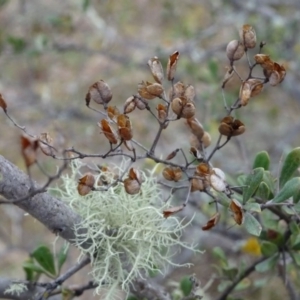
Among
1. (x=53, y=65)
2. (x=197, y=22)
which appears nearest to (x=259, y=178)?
(x=197, y=22)

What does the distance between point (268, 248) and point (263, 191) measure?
14 cm

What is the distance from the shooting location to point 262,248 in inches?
38.6

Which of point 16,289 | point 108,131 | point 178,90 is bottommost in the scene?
point 16,289

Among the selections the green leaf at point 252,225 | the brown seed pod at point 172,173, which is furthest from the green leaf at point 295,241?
the brown seed pod at point 172,173

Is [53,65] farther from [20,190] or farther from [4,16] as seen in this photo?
[20,190]

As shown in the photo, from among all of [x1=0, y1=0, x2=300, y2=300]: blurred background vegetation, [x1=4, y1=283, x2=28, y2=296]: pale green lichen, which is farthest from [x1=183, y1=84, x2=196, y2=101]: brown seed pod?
[x1=0, y1=0, x2=300, y2=300]: blurred background vegetation

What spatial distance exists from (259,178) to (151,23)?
3507 millimetres

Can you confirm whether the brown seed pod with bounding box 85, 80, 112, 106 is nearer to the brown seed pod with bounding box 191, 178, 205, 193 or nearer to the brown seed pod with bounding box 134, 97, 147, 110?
the brown seed pod with bounding box 134, 97, 147, 110

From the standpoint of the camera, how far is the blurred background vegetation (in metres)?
2.17

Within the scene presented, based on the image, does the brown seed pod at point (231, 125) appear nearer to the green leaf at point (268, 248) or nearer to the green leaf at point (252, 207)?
the green leaf at point (252, 207)

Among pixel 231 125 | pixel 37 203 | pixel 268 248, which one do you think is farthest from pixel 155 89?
pixel 268 248

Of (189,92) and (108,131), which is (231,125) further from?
(108,131)

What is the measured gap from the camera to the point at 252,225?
2.72 feet

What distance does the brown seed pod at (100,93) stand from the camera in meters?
0.85
